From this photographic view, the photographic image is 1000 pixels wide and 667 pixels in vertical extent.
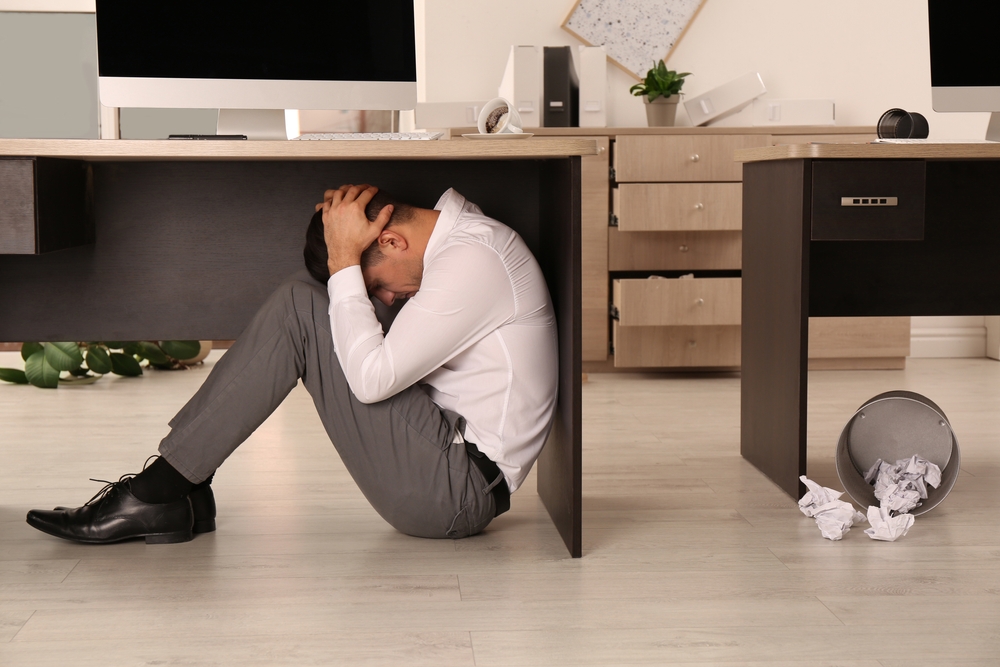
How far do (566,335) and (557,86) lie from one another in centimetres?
207

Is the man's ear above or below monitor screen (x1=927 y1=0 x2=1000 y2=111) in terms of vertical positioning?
below

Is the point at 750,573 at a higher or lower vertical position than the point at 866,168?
Answer: lower

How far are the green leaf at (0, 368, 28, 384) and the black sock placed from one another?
193cm

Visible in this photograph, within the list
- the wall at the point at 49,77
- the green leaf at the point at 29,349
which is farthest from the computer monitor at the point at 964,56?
the wall at the point at 49,77

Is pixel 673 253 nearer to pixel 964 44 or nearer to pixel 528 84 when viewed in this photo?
pixel 528 84

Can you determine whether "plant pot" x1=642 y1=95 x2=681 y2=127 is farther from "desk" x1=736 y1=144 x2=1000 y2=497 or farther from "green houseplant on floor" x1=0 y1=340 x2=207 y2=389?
"green houseplant on floor" x1=0 y1=340 x2=207 y2=389

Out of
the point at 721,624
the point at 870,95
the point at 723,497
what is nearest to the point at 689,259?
the point at 870,95

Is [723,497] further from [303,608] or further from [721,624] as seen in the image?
[303,608]

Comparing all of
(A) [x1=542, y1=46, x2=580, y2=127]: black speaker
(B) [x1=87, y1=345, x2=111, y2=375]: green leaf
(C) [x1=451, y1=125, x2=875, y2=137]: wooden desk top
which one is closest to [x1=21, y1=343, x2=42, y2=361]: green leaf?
(B) [x1=87, y1=345, x2=111, y2=375]: green leaf

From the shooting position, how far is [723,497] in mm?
2010

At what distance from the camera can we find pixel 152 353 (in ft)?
11.6

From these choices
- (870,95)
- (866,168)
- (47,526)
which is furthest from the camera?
(870,95)

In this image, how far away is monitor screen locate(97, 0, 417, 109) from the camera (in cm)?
180

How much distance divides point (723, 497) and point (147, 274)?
A: 1267mm
